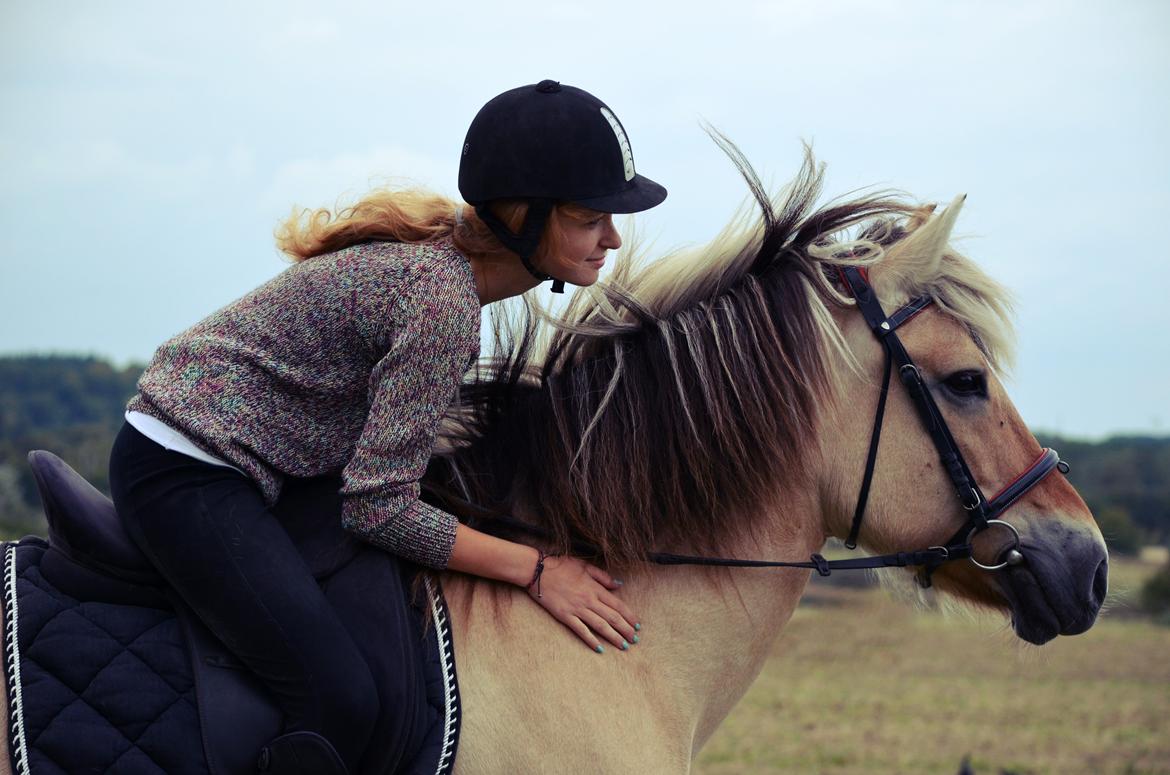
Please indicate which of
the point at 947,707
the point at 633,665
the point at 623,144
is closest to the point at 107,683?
the point at 633,665

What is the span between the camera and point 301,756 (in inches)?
90.4

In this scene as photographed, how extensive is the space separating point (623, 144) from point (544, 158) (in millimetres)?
238

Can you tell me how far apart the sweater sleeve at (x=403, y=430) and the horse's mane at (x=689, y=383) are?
346 millimetres

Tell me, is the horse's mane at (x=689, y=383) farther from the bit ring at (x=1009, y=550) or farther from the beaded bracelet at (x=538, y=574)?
the bit ring at (x=1009, y=550)

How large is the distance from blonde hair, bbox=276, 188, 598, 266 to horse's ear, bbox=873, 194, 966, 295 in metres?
0.92

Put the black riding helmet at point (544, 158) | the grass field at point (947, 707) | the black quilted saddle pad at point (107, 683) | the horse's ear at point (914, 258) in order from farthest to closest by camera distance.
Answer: the grass field at point (947, 707)
the horse's ear at point (914, 258)
the black riding helmet at point (544, 158)
the black quilted saddle pad at point (107, 683)

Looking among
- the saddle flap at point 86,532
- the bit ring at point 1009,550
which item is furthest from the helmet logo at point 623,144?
the saddle flap at point 86,532

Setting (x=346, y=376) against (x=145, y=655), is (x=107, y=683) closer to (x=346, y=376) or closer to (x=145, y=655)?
(x=145, y=655)

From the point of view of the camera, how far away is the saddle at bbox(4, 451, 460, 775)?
89.8 inches

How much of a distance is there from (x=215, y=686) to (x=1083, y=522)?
235 centimetres

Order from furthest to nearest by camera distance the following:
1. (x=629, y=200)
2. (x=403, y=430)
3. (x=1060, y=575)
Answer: (x=1060, y=575), (x=629, y=200), (x=403, y=430)

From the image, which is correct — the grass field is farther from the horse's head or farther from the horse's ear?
the horse's ear

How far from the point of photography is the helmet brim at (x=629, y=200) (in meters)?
2.63

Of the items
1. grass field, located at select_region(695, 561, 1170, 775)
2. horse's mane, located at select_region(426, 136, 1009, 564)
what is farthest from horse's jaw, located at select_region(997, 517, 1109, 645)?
horse's mane, located at select_region(426, 136, 1009, 564)
